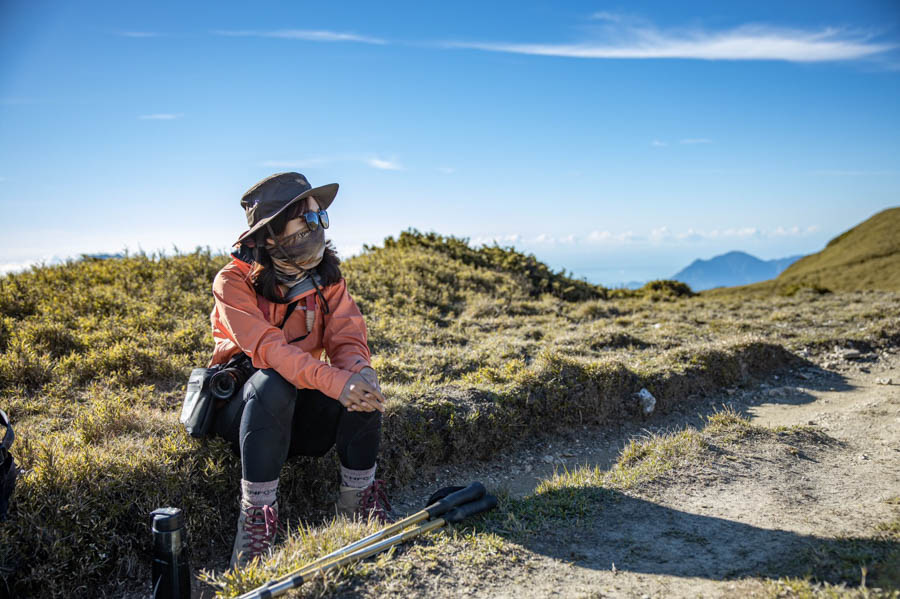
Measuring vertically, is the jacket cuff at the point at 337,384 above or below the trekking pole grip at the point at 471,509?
above

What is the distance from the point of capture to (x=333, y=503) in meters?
4.60

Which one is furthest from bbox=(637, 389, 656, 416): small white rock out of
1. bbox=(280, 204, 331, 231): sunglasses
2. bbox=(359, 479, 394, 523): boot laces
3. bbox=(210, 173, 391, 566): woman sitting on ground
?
bbox=(280, 204, 331, 231): sunglasses

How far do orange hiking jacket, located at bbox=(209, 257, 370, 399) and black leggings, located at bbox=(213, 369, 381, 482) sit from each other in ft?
0.45

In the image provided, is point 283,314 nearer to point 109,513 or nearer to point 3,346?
point 109,513

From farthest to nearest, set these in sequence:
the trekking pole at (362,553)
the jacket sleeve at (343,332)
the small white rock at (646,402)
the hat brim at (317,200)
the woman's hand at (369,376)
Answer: the small white rock at (646,402), the jacket sleeve at (343,332), the hat brim at (317,200), the woman's hand at (369,376), the trekking pole at (362,553)

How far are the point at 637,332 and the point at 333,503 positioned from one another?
6.41 m

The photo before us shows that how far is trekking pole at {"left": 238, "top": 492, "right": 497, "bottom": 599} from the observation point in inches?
112

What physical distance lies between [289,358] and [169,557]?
127 centimetres

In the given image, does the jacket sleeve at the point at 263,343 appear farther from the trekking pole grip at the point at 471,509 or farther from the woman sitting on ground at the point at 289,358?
the trekking pole grip at the point at 471,509

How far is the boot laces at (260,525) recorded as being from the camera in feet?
11.5

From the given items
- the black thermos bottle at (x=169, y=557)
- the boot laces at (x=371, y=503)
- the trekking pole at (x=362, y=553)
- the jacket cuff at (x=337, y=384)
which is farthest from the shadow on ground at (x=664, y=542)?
the black thermos bottle at (x=169, y=557)

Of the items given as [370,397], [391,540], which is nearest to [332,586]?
[391,540]

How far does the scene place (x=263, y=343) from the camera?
3803 mm

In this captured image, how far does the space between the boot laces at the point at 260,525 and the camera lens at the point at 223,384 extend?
0.80 m
